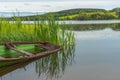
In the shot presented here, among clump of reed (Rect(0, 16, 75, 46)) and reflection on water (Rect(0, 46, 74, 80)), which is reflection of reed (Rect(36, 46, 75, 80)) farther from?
clump of reed (Rect(0, 16, 75, 46))

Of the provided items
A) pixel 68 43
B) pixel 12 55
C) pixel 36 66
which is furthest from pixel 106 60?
pixel 12 55

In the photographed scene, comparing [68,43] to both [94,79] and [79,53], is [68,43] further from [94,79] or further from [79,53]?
[94,79]

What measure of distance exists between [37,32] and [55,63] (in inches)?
68.2

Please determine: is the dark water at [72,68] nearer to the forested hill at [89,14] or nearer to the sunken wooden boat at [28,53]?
the sunken wooden boat at [28,53]

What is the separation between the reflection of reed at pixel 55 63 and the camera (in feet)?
35.5

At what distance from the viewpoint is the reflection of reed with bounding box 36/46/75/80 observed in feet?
35.5

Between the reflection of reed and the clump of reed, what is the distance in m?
0.42

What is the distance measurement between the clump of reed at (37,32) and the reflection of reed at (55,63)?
1.39ft

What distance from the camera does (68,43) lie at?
13664 mm

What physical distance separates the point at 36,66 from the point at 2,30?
200cm

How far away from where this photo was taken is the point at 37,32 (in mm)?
13328

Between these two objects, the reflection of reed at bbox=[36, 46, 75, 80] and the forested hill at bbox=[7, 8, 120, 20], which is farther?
the forested hill at bbox=[7, 8, 120, 20]

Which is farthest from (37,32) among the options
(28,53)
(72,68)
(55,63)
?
(28,53)

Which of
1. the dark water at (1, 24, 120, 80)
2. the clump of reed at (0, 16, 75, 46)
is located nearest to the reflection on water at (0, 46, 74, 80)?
the dark water at (1, 24, 120, 80)
